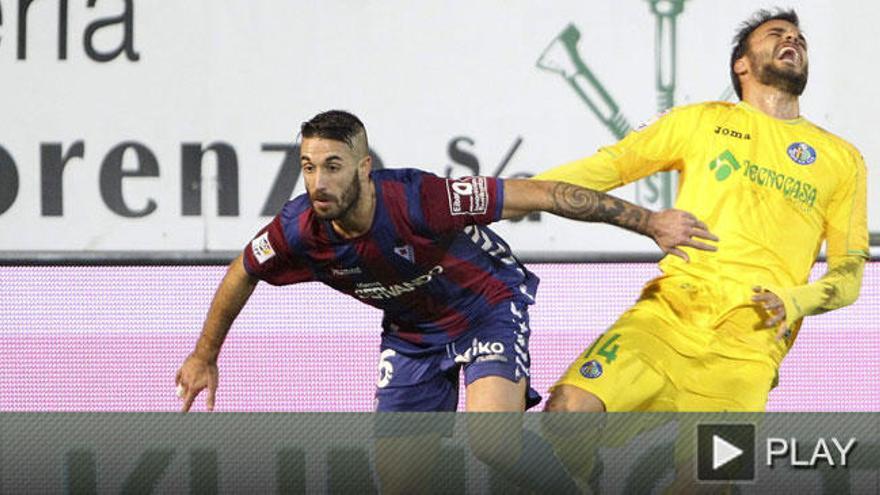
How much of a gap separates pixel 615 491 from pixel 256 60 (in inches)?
101

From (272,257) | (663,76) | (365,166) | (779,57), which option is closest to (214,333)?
(272,257)

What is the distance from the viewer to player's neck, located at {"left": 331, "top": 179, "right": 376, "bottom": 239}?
4.64 metres

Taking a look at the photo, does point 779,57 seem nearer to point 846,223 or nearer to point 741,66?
point 741,66

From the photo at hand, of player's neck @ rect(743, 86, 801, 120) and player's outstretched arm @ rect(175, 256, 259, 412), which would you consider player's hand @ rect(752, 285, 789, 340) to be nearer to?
player's neck @ rect(743, 86, 801, 120)

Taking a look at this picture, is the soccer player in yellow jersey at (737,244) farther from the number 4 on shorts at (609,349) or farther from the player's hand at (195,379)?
the player's hand at (195,379)

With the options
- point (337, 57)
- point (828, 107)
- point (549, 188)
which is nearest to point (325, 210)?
point (549, 188)

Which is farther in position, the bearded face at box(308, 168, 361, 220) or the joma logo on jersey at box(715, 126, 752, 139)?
the joma logo on jersey at box(715, 126, 752, 139)

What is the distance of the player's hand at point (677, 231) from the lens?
439 cm

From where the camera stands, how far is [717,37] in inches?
243

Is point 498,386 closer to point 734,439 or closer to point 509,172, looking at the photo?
point 734,439

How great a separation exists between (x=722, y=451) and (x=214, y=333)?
55.8 inches

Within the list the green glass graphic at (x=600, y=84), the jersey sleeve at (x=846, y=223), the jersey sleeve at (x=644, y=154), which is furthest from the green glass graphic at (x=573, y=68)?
the jersey sleeve at (x=846, y=223)

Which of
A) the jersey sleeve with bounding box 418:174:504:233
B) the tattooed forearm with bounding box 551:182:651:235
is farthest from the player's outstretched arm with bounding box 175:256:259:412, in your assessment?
Result: the tattooed forearm with bounding box 551:182:651:235

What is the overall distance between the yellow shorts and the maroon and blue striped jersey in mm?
316
